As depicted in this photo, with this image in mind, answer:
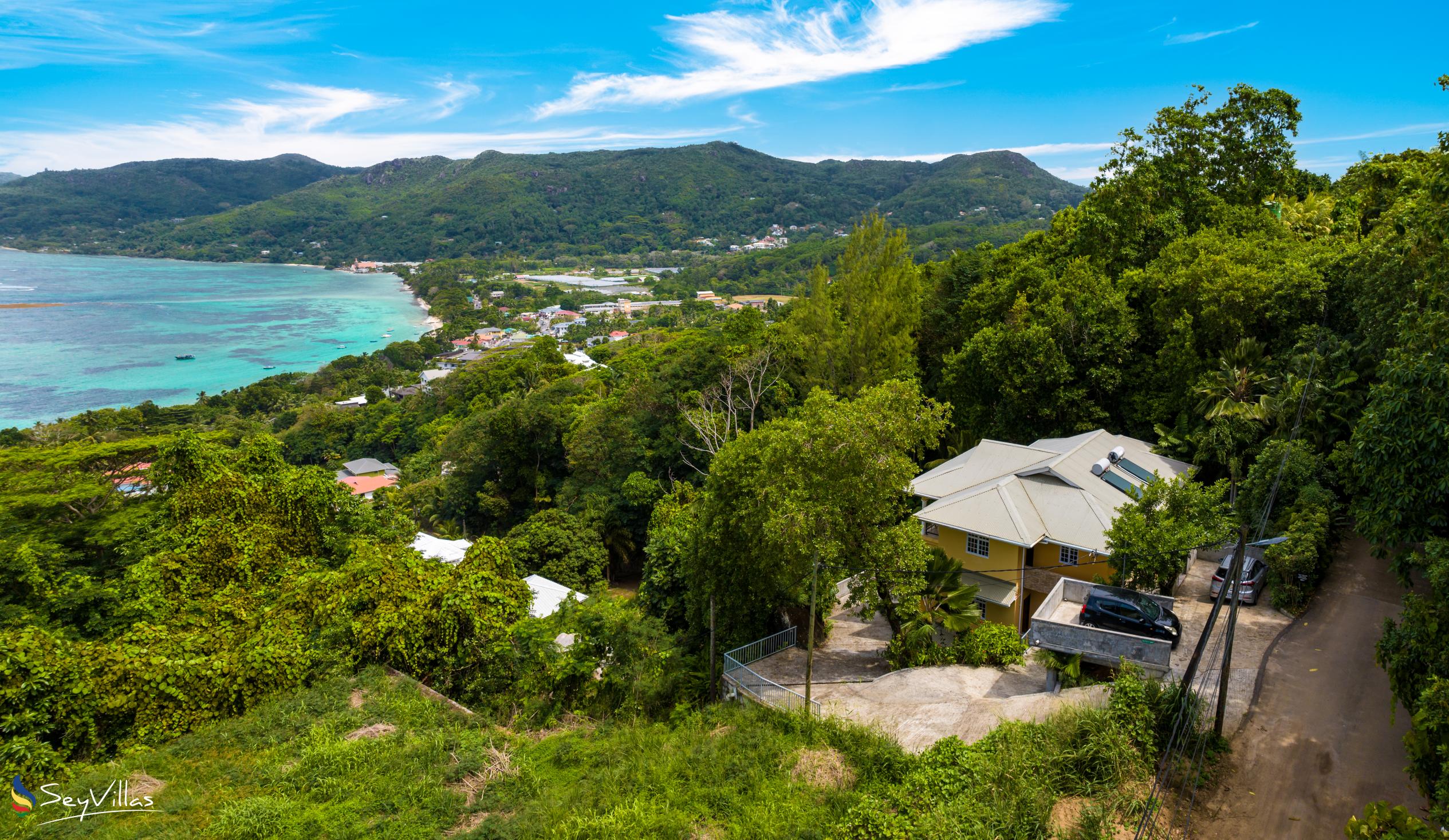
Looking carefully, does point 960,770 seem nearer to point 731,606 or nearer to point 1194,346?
point 731,606

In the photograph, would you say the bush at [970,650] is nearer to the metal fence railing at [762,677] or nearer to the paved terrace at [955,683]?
the paved terrace at [955,683]

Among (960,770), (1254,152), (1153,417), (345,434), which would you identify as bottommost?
(345,434)

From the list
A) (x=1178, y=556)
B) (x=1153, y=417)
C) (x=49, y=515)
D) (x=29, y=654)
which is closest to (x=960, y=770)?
(x=1178, y=556)

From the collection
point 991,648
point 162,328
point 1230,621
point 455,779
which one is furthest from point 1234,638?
point 162,328

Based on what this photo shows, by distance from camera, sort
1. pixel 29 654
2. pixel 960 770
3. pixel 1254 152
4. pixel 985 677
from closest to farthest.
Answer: pixel 960 770 < pixel 29 654 < pixel 985 677 < pixel 1254 152

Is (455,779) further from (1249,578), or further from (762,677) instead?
(1249,578)
